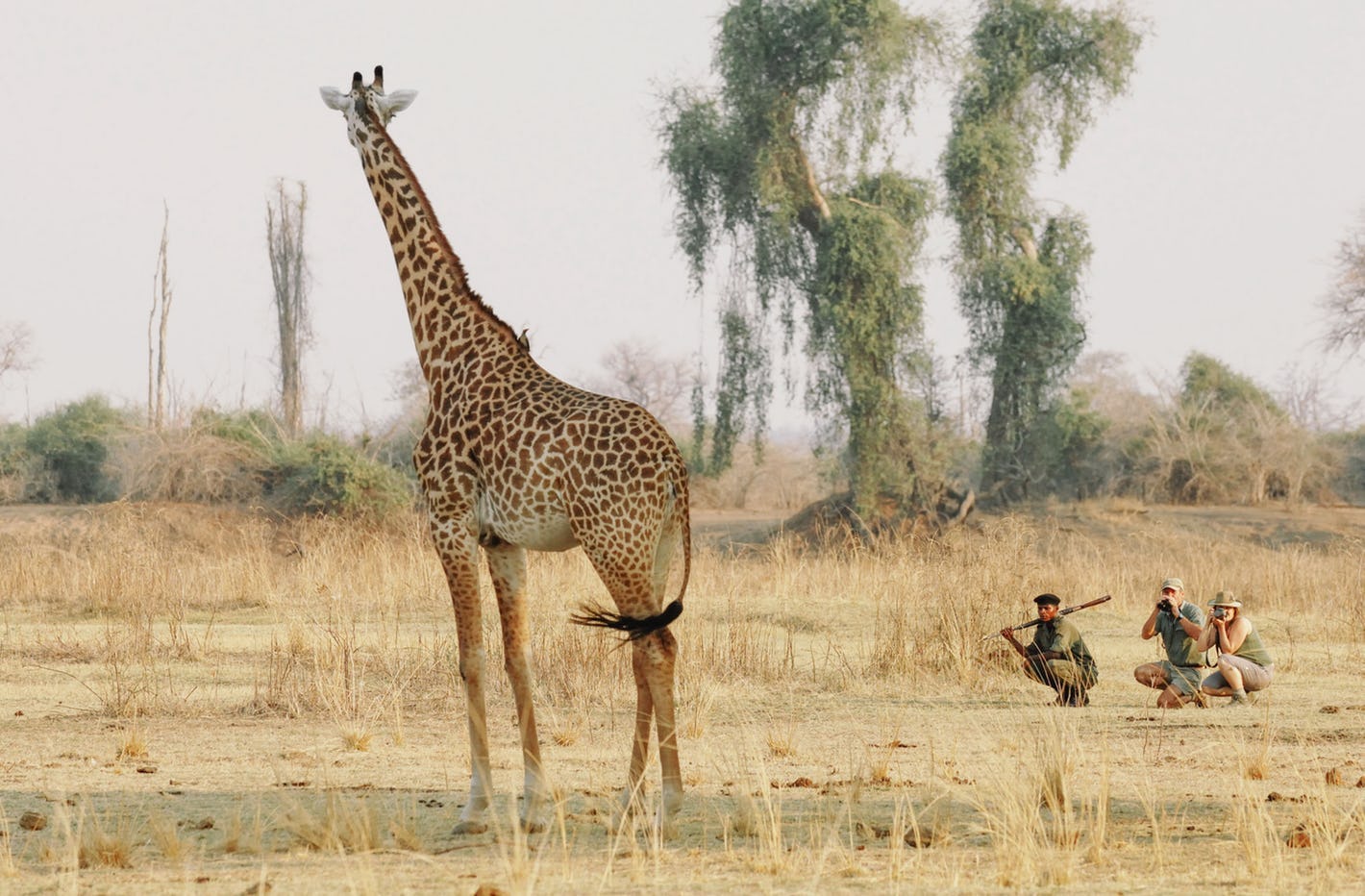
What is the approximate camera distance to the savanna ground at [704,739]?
227 inches

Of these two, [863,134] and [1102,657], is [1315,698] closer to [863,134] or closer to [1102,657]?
[1102,657]

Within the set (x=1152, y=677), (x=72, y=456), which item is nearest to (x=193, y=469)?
(x=72, y=456)

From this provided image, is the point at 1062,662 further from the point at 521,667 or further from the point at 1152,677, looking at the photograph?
the point at 521,667

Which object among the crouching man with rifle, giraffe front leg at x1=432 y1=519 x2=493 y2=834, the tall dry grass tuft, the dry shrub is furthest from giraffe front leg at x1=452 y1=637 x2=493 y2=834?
the dry shrub

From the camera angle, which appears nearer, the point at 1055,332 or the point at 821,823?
the point at 821,823

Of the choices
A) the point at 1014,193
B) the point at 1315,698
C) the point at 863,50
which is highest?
the point at 863,50

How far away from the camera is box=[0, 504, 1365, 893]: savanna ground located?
5758mm

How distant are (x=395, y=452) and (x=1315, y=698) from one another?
23.7 m

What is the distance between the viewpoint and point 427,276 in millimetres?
7375

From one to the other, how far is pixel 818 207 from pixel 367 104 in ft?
71.0

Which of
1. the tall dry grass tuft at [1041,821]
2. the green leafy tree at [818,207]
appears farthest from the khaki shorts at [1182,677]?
the green leafy tree at [818,207]

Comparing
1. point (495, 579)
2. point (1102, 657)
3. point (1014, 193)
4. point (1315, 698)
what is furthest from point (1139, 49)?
point (495, 579)

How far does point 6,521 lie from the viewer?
2719cm

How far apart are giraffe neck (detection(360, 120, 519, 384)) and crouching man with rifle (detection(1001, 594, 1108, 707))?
4.80 m
